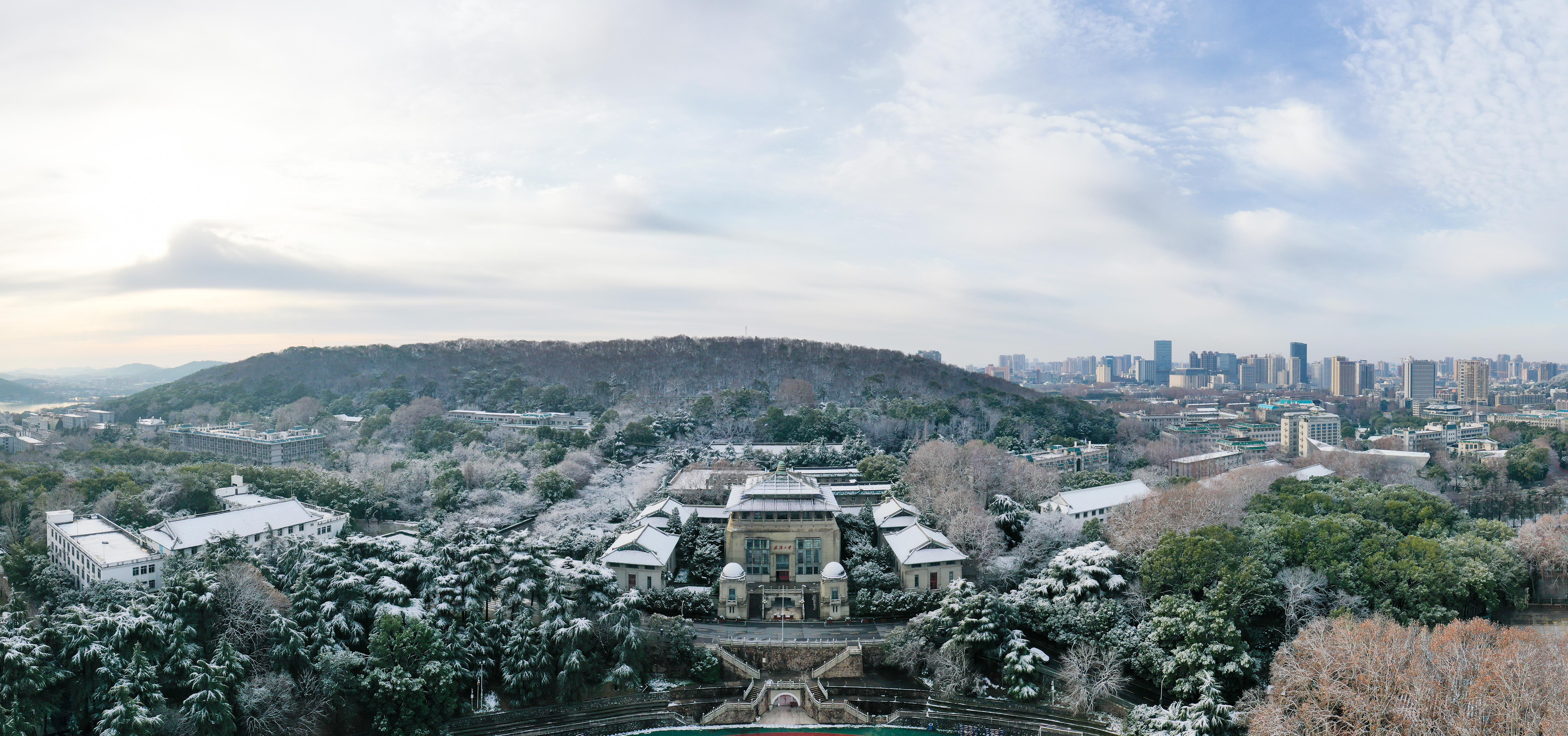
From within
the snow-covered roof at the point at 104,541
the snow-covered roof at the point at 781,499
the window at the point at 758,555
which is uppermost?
the snow-covered roof at the point at 781,499

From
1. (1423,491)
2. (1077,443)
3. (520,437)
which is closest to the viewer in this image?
(1423,491)

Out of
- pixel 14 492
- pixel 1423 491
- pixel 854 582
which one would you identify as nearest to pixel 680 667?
pixel 854 582

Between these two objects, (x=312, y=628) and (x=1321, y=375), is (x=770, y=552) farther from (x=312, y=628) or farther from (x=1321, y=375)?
(x=1321, y=375)

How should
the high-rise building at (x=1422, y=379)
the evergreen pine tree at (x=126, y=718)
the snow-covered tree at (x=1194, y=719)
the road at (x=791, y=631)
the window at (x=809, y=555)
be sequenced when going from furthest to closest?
1. the high-rise building at (x=1422, y=379)
2. the window at (x=809, y=555)
3. the road at (x=791, y=631)
4. the snow-covered tree at (x=1194, y=719)
5. the evergreen pine tree at (x=126, y=718)

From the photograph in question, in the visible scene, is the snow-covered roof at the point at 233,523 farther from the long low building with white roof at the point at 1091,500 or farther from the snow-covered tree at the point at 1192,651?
the long low building with white roof at the point at 1091,500

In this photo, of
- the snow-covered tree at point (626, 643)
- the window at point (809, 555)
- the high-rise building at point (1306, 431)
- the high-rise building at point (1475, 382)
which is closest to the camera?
the snow-covered tree at point (626, 643)

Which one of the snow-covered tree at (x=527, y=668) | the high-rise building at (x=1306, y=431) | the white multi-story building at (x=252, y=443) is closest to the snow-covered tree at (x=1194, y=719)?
the snow-covered tree at (x=527, y=668)
